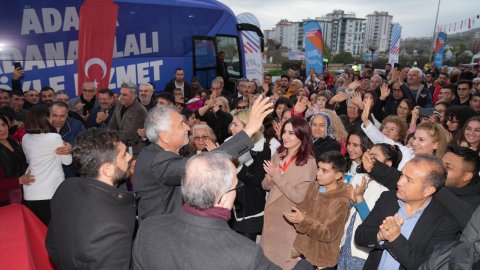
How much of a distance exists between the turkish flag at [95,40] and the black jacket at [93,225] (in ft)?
17.8

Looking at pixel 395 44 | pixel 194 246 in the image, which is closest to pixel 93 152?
pixel 194 246

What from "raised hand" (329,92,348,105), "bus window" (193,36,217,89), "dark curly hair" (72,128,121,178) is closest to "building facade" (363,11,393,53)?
"bus window" (193,36,217,89)

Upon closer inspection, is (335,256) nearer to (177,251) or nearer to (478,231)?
(478,231)

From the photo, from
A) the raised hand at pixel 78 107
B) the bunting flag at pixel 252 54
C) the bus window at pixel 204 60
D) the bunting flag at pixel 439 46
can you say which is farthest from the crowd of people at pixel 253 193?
the bunting flag at pixel 439 46

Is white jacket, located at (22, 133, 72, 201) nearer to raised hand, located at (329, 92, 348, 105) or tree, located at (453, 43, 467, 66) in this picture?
raised hand, located at (329, 92, 348, 105)

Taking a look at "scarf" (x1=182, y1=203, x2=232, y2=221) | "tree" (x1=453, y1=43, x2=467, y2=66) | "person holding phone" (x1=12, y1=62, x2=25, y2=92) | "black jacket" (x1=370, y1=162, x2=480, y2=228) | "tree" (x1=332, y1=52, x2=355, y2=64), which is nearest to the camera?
"scarf" (x1=182, y1=203, x2=232, y2=221)

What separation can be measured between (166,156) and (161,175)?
15 cm

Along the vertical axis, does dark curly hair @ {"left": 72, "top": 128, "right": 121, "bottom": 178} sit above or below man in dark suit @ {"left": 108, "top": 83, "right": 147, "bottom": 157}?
above

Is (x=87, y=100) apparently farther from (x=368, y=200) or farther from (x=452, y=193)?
(x=452, y=193)

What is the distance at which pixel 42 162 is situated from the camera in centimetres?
399

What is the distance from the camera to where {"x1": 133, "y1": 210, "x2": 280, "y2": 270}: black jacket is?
5.07 ft

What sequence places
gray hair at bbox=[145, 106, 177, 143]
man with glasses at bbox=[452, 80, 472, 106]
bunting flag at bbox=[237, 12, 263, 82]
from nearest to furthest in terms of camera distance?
gray hair at bbox=[145, 106, 177, 143] < man with glasses at bbox=[452, 80, 472, 106] < bunting flag at bbox=[237, 12, 263, 82]

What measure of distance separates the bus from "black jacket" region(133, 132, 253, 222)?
22.0ft

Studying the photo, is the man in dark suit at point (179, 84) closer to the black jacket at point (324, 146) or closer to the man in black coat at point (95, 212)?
the black jacket at point (324, 146)
